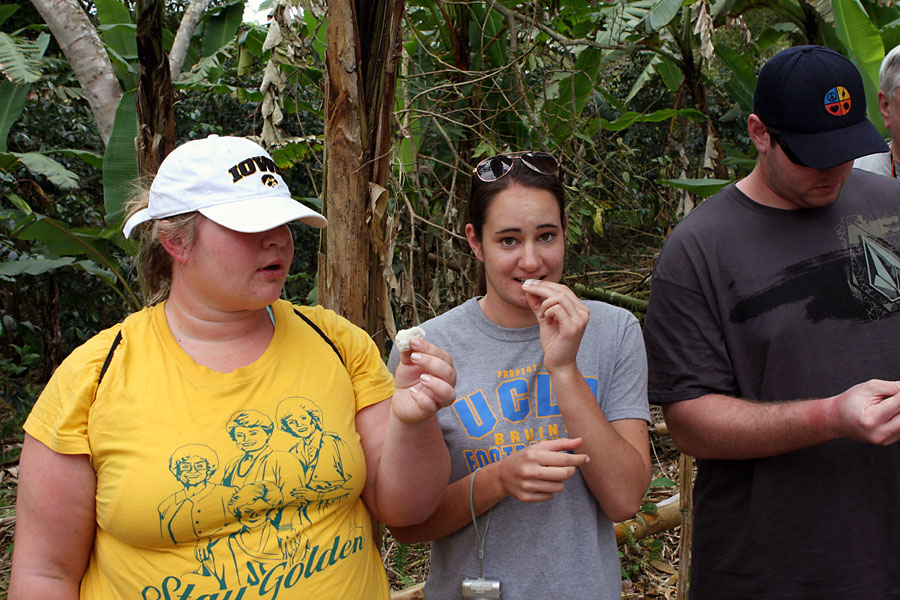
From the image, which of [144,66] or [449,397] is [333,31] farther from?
[449,397]

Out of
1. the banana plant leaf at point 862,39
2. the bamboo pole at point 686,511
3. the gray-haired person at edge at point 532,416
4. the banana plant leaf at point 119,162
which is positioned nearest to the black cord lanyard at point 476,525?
the gray-haired person at edge at point 532,416

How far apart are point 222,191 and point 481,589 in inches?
44.7

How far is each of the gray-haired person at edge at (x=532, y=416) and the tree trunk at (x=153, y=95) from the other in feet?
4.74

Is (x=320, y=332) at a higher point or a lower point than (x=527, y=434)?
higher

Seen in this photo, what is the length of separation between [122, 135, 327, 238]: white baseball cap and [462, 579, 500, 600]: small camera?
98cm

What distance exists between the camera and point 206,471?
62.5 inches

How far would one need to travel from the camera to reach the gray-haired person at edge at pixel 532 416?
1730 mm

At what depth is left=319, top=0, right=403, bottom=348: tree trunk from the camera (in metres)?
2.28

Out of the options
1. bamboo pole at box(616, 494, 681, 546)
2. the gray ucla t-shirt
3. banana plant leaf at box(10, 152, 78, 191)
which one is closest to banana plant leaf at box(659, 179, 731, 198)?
bamboo pole at box(616, 494, 681, 546)

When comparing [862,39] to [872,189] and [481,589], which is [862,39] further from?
[481,589]

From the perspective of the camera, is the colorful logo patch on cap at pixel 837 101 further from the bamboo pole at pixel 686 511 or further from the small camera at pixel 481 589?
the bamboo pole at pixel 686 511

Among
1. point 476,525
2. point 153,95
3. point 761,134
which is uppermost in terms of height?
point 153,95

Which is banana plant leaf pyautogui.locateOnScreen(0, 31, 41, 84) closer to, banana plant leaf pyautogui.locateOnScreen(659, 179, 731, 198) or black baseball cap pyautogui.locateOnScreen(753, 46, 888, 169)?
banana plant leaf pyautogui.locateOnScreen(659, 179, 731, 198)

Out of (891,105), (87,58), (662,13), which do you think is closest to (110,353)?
(891,105)
